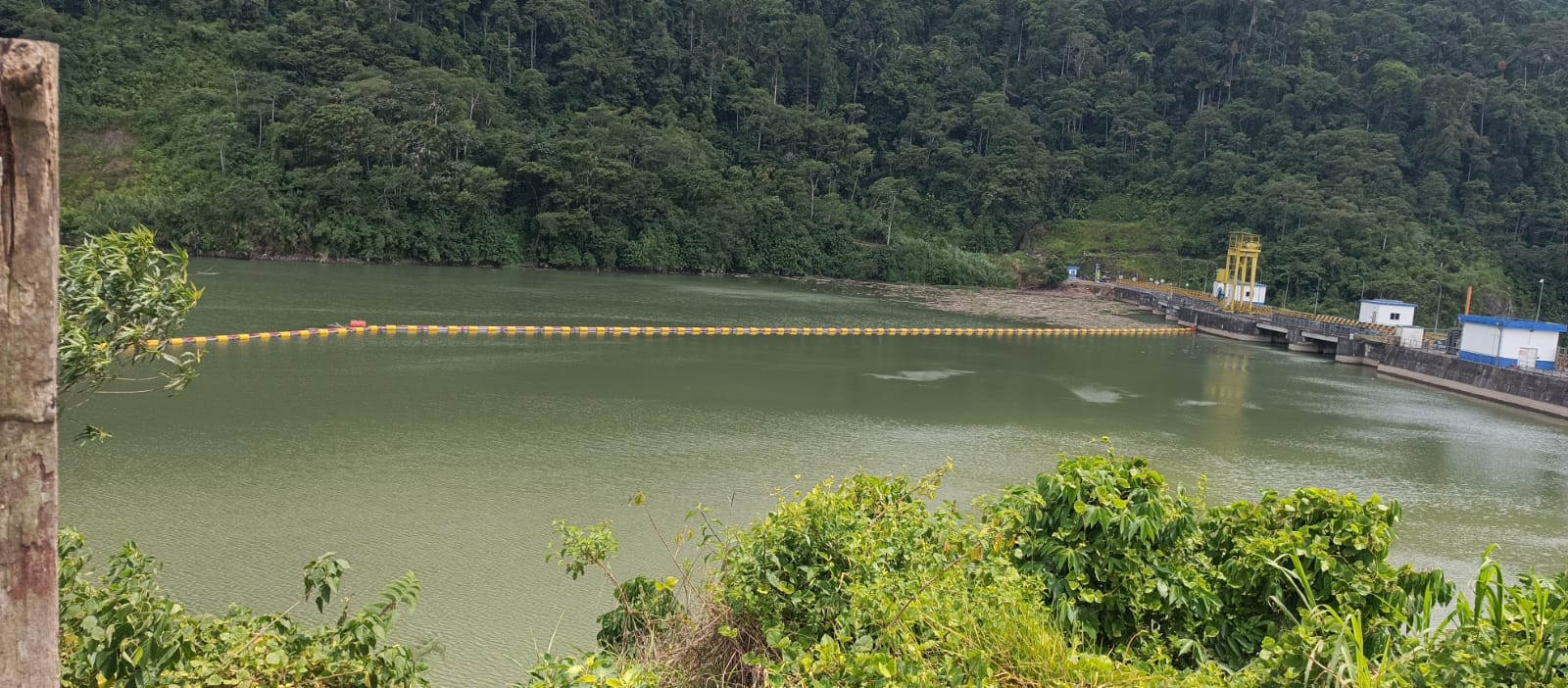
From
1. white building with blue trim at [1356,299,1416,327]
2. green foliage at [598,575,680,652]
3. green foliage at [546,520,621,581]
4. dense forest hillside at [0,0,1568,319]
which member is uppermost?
dense forest hillside at [0,0,1568,319]

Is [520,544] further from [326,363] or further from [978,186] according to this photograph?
[978,186]

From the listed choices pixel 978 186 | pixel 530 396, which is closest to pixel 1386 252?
pixel 978 186

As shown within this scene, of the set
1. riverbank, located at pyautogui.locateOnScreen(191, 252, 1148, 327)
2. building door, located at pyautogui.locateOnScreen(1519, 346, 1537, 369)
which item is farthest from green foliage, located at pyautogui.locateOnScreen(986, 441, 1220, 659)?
riverbank, located at pyautogui.locateOnScreen(191, 252, 1148, 327)

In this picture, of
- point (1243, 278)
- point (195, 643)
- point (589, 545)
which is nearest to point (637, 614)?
point (589, 545)

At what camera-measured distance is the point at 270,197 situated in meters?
37.4

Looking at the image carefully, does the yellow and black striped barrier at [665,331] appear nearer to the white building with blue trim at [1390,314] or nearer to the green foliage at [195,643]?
the white building with blue trim at [1390,314]

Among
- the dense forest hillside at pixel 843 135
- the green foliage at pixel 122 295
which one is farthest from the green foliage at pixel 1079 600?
the dense forest hillside at pixel 843 135

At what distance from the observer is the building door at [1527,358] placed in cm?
1977

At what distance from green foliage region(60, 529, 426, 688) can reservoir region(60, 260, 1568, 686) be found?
35 centimetres

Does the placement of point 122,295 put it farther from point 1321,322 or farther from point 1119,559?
point 1321,322

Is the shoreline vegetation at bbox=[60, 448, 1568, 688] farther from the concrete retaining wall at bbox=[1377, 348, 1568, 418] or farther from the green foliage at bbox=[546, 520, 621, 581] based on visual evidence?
the concrete retaining wall at bbox=[1377, 348, 1568, 418]

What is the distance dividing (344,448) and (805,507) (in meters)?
8.34

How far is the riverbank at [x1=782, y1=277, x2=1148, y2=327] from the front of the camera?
32625mm

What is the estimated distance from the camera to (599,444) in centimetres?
1132
